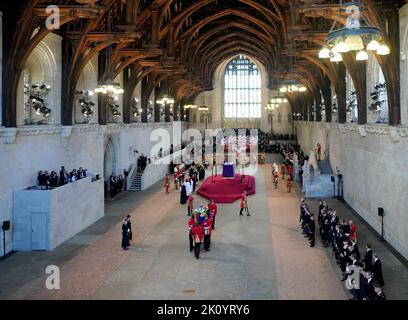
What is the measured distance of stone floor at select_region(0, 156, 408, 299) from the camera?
10609 millimetres

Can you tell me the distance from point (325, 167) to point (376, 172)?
1180 centimetres

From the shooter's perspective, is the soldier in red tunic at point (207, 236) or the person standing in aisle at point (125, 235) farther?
the person standing in aisle at point (125, 235)

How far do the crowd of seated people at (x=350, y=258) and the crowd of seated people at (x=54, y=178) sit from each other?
28.4ft

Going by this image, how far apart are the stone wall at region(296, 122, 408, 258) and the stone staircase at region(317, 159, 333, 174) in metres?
1.87

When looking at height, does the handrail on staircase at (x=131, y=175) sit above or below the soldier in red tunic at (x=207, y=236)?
above

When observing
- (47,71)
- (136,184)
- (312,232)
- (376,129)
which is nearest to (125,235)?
(312,232)

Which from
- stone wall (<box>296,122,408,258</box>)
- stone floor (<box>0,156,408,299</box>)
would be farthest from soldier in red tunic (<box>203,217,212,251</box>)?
stone wall (<box>296,122,408,258</box>)

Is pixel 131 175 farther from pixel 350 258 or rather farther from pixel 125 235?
pixel 350 258

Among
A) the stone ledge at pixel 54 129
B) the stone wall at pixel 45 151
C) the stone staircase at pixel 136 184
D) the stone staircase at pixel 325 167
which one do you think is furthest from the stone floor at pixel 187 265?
the stone staircase at pixel 325 167

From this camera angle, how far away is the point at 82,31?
17781 mm

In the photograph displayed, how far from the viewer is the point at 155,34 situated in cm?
2131

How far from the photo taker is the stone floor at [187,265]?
1061 centimetres

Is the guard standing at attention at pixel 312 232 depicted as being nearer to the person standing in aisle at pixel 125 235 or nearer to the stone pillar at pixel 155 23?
the person standing in aisle at pixel 125 235
